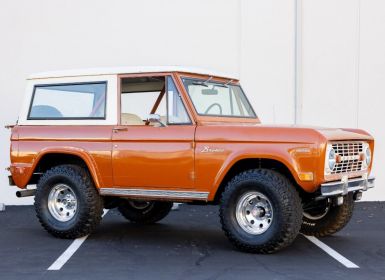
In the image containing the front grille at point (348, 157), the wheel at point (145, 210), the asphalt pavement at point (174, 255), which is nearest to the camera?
the asphalt pavement at point (174, 255)

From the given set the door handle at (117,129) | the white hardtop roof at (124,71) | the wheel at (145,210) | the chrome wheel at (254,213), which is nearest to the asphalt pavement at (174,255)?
the wheel at (145,210)

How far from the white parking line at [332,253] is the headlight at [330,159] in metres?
0.90

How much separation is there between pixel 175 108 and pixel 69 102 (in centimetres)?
156

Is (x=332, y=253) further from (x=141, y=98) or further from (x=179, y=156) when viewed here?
(x=141, y=98)

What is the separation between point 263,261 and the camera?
6254 millimetres

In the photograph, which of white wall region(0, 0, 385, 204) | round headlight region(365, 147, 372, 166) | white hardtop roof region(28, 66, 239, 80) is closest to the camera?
round headlight region(365, 147, 372, 166)

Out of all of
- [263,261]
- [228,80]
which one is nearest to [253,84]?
[228,80]

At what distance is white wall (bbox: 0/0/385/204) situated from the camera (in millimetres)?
11523

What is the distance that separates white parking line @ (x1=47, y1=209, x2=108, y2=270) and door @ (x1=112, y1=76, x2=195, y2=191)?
82cm

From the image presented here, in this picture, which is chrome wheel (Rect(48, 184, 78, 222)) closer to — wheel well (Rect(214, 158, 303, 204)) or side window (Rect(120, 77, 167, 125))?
side window (Rect(120, 77, 167, 125))

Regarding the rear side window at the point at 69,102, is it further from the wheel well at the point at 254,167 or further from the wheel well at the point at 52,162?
the wheel well at the point at 254,167

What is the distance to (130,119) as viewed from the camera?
25.0 feet

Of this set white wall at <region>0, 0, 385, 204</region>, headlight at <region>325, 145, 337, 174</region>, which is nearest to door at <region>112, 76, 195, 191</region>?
headlight at <region>325, 145, 337, 174</region>

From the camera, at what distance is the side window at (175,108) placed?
701 centimetres
